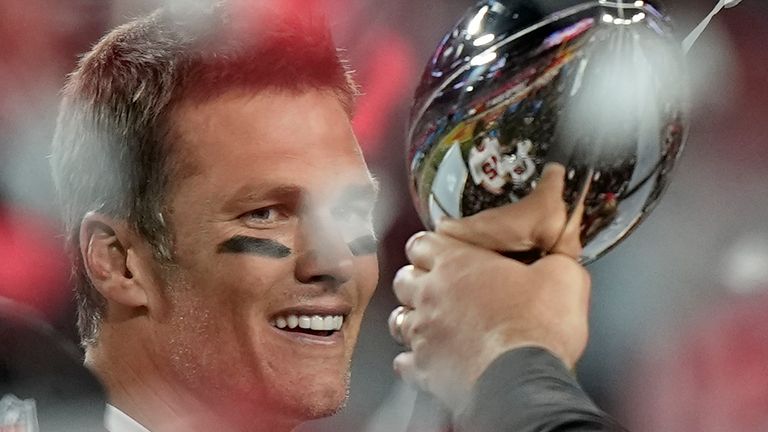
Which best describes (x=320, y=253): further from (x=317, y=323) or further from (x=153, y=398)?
(x=153, y=398)

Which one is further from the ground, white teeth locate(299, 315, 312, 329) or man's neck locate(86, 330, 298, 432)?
white teeth locate(299, 315, 312, 329)

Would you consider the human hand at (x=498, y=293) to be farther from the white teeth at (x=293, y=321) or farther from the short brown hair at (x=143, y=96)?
the short brown hair at (x=143, y=96)

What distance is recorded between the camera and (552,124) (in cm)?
83

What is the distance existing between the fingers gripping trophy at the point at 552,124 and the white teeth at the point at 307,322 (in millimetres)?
133

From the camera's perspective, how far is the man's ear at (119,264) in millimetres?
937

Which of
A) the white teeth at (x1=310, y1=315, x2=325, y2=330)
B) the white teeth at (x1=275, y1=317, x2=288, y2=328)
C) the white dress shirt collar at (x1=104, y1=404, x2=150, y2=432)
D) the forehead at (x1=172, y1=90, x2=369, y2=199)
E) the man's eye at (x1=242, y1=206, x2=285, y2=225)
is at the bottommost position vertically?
the white dress shirt collar at (x1=104, y1=404, x2=150, y2=432)

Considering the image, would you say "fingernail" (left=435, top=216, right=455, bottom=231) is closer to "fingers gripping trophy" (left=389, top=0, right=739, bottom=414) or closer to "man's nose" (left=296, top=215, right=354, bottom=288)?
"fingers gripping trophy" (left=389, top=0, right=739, bottom=414)

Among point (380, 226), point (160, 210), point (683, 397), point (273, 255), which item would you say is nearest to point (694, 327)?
point (683, 397)

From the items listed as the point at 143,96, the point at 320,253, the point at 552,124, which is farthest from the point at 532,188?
the point at 143,96

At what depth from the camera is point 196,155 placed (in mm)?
937

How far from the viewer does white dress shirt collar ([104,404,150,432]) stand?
36.7 inches

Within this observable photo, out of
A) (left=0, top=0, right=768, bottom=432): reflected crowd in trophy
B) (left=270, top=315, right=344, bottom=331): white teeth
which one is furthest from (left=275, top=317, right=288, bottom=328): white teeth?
(left=0, top=0, right=768, bottom=432): reflected crowd in trophy

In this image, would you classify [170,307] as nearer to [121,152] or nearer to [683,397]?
[121,152]

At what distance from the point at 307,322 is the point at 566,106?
1.04ft
